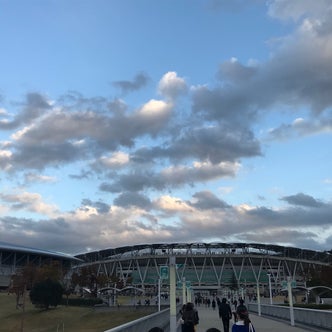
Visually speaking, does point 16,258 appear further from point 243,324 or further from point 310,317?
point 243,324

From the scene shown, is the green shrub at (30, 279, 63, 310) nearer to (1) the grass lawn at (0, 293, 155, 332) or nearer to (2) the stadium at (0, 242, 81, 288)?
(1) the grass lawn at (0, 293, 155, 332)

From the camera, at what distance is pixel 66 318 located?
62.6 m

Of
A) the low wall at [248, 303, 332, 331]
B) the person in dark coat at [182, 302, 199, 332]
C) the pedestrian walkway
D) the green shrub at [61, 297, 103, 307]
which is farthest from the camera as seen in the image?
the green shrub at [61, 297, 103, 307]

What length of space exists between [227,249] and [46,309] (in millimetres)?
95558

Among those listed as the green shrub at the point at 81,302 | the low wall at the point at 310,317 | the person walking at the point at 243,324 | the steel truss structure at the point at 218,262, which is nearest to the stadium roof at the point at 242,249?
the steel truss structure at the point at 218,262

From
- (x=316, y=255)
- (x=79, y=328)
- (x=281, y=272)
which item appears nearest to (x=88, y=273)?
(x=79, y=328)

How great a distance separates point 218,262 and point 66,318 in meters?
105

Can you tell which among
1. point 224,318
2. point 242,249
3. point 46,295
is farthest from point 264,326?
point 242,249

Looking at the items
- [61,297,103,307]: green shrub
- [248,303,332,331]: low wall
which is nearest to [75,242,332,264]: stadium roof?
[61,297,103,307]: green shrub

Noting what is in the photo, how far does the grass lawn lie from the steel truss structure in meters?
80.5

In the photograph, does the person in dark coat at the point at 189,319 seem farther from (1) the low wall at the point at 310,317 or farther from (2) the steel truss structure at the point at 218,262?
(2) the steel truss structure at the point at 218,262

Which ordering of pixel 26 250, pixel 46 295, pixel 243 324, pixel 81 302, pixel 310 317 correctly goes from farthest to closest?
pixel 26 250 < pixel 81 302 < pixel 46 295 < pixel 310 317 < pixel 243 324

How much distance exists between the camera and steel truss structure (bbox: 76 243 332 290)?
506 ft

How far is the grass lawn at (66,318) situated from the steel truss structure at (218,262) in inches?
3171
